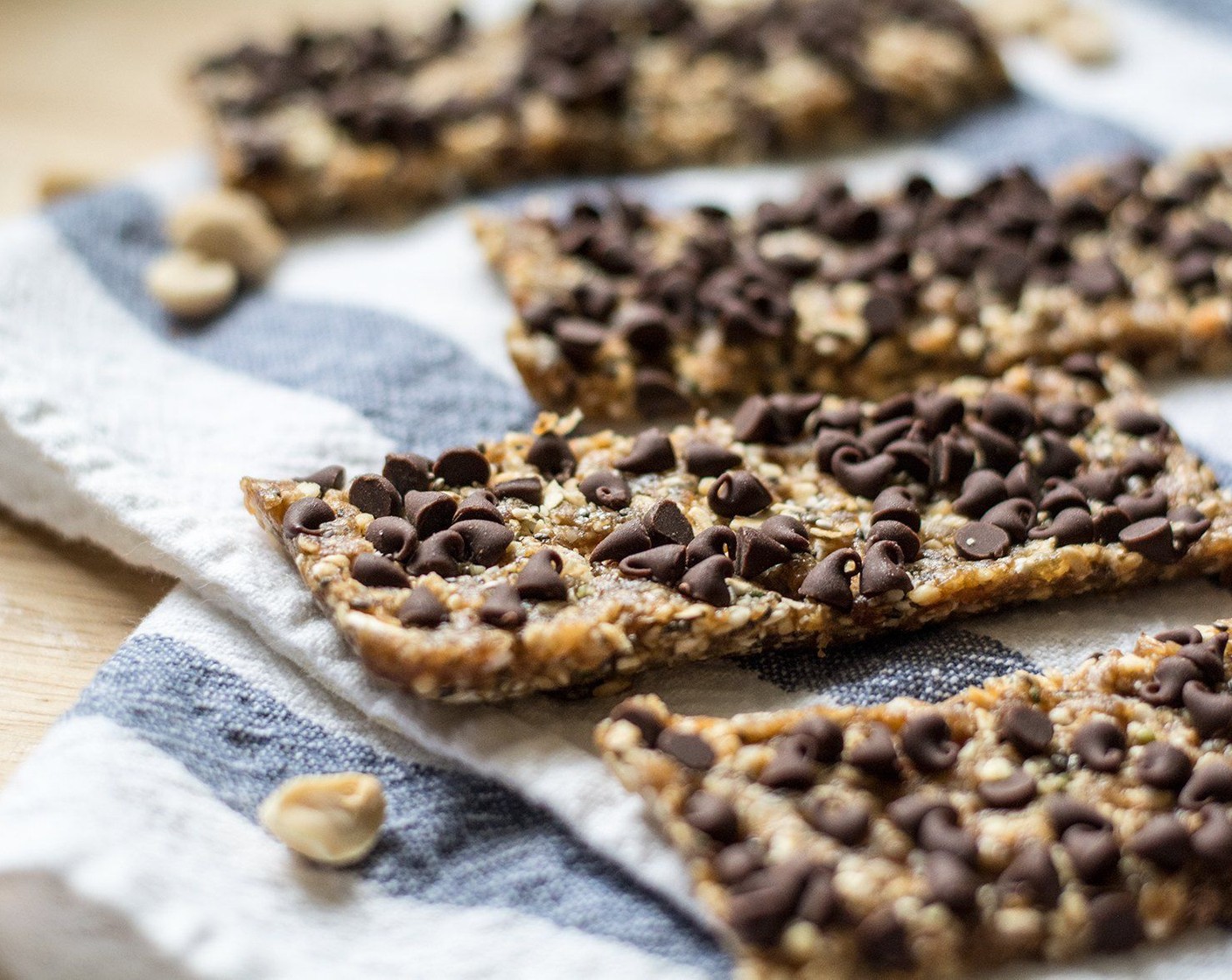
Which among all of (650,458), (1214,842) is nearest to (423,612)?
(650,458)

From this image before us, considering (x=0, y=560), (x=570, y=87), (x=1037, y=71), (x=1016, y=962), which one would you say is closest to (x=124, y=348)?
(x=0, y=560)

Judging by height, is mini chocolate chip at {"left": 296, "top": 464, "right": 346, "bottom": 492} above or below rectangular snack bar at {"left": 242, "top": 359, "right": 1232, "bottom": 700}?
above

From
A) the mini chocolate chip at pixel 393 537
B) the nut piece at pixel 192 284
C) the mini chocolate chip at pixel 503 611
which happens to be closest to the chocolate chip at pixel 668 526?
the mini chocolate chip at pixel 503 611

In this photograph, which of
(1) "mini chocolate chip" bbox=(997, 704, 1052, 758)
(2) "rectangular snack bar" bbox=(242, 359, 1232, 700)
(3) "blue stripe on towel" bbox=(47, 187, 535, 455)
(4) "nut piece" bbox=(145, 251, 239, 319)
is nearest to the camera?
(1) "mini chocolate chip" bbox=(997, 704, 1052, 758)

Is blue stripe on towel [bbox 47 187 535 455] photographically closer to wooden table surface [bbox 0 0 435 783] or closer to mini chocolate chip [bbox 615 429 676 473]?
mini chocolate chip [bbox 615 429 676 473]

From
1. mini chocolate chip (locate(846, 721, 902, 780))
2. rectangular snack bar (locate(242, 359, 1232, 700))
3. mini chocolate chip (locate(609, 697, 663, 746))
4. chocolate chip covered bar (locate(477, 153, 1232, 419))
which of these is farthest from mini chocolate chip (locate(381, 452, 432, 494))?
mini chocolate chip (locate(846, 721, 902, 780))

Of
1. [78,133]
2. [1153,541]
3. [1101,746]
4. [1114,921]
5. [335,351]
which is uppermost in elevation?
[78,133]

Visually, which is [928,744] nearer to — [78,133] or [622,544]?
[622,544]
